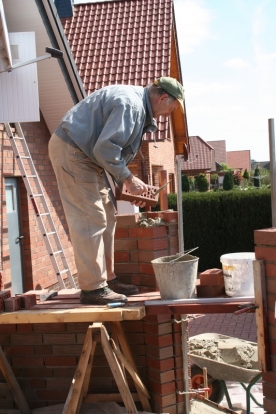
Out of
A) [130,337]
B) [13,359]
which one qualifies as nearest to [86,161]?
[130,337]

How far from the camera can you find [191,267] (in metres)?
3.71

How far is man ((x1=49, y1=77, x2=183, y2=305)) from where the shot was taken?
3631 mm

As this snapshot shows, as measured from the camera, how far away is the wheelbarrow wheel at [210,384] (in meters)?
5.19

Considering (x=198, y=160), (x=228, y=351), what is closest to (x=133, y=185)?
(x=228, y=351)

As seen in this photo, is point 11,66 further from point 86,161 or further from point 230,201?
point 230,201

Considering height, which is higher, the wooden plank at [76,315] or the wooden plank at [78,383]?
the wooden plank at [76,315]

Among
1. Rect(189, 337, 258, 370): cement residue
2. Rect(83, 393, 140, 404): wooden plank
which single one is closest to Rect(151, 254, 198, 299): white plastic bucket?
Rect(83, 393, 140, 404): wooden plank

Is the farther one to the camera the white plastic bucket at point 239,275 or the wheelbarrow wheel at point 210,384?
the wheelbarrow wheel at point 210,384

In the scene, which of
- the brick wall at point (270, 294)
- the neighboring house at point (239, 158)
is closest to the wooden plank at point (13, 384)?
the brick wall at point (270, 294)

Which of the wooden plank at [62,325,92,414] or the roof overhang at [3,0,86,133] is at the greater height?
the roof overhang at [3,0,86,133]

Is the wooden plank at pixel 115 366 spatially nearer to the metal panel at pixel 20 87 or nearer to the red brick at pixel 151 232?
the red brick at pixel 151 232

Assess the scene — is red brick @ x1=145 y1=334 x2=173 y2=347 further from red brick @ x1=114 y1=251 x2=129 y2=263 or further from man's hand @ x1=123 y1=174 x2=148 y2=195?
man's hand @ x1=123 y1=174 x2=148 y2=195

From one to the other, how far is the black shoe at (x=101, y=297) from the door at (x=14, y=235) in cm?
376

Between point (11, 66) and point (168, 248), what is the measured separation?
126 inches
